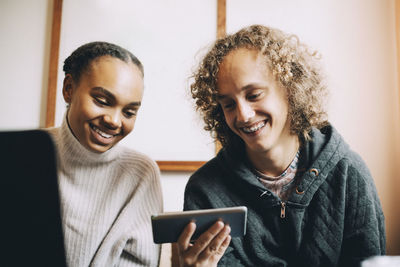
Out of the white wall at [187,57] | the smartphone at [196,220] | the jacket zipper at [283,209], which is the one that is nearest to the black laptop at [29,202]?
the smartphone at [196,220]

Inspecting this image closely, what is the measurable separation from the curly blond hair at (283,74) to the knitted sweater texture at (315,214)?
107 mm

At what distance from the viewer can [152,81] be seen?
1.54 meters

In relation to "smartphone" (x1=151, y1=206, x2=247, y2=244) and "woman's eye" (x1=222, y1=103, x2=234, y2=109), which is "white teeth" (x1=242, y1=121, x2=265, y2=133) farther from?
"smartphone" (x1=151, y1=206, x2=247, y2=244)

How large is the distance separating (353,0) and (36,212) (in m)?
1.78

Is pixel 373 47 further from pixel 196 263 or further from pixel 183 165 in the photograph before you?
pixel 196 263

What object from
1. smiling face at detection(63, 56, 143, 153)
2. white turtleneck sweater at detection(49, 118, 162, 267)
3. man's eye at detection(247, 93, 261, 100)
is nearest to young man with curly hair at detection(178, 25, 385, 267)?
man's eye at detection(247, 93, 261, 100)

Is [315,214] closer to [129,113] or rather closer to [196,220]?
[196,220]

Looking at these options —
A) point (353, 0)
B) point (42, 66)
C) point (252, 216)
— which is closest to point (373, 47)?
point (353, 0)

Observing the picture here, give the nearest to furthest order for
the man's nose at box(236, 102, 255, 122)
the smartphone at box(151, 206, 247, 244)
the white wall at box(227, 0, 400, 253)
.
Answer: the smartphone at box(151, 206, 247, 244), the man's nose at box(236, 102, 255, 122), the white wall at box(227, 0, 400, 253)

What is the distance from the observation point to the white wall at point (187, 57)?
1.46 metres

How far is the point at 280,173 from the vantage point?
1.02 meters

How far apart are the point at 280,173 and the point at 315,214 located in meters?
0.18

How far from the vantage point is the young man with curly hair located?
883mm

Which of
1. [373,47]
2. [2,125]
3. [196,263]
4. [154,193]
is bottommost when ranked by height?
[196,263]
